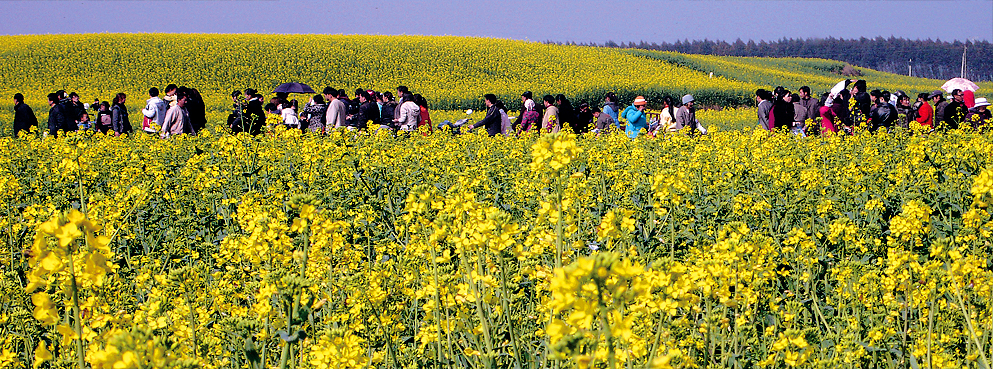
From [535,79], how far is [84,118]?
26012 mm

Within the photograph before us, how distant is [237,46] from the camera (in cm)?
3994

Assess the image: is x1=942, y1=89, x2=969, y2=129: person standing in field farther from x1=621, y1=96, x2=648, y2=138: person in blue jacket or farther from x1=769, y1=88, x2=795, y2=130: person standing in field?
x1=621, y1=96, x2=648, y2=138: person in blue jacket

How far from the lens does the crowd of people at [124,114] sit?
10.4 meters

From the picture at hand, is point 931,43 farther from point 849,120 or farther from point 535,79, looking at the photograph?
point 849,120

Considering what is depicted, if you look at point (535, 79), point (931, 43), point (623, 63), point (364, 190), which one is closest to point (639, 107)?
point (364, 190)

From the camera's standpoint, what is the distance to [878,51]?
15425 cm

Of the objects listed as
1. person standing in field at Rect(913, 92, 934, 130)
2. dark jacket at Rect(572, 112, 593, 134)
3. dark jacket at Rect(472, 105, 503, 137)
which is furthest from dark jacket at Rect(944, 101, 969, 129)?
dark jacket at Rect(472, 105, 503, 137)

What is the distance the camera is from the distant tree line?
478 feet

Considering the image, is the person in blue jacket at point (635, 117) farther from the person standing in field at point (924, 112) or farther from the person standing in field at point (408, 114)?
the person standing in field at point (924, 112)

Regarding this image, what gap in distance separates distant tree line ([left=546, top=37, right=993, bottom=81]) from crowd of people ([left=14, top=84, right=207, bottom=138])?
438ft

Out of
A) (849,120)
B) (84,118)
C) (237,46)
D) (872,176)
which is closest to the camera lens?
(872,176)

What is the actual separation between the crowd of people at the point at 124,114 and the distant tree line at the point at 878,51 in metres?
133

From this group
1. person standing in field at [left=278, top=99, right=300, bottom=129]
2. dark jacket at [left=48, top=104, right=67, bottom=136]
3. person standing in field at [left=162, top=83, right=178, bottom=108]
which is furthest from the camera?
person standing in field at [left=278, top=99, right=300, bottom=129]

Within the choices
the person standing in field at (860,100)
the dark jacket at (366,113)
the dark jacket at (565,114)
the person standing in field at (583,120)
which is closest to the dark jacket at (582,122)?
the person standing in field at (583,120)
